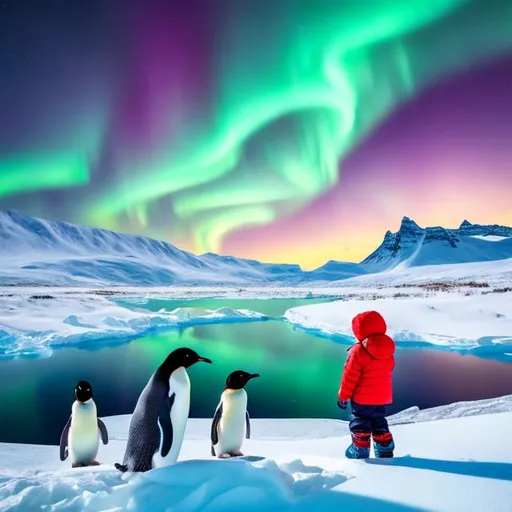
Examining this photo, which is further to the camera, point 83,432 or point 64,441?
point 64,441

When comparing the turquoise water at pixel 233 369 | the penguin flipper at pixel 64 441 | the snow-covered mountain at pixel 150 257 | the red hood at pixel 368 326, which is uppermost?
the snow-covered mountain at pixel 150 257

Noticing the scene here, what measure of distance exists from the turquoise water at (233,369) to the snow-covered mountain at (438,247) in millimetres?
125968

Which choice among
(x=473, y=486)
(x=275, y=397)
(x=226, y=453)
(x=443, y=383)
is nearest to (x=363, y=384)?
(x=473, y=486)

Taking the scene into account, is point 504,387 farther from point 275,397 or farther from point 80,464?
point 80,464

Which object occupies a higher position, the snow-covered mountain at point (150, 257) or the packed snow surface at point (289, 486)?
the snow-covered mountain at point (150, 257)

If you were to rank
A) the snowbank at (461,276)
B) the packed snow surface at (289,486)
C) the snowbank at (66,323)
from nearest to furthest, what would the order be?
the packed snow surface at (289,486)
the snowbank at (66,323)
the snowbank at (461,276)

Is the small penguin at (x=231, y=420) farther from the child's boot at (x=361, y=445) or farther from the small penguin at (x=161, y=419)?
the child's boot at (x=361, y=445)

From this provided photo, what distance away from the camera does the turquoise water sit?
319 inches

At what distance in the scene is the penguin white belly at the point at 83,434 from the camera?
12.7 feet

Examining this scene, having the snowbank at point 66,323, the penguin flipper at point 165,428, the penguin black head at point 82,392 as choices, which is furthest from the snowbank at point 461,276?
the penguin flipper at point 165,428

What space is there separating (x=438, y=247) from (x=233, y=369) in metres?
149

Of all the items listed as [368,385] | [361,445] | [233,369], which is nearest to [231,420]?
[361,445]

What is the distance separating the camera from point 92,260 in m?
117

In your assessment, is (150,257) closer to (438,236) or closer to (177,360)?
(438,236)
